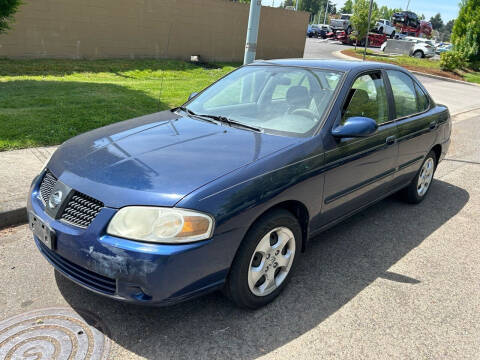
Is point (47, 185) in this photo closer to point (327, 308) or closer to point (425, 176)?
point (327, 308)

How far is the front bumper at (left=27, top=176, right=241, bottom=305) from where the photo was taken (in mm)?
2357

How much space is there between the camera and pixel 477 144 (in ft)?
29.0

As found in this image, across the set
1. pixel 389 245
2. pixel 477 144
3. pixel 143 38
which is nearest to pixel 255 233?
pixel 389 245

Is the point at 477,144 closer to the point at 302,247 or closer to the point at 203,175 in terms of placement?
the point at 302,247

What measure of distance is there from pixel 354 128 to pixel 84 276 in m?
2.23

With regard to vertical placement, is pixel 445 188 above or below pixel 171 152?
below

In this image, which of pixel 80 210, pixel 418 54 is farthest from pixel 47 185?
pixel 418 54

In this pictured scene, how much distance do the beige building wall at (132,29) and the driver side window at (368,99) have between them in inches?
319

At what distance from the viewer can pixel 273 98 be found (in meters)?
3.84

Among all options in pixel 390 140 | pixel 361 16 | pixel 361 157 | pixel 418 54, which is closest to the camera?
pixel 361 157

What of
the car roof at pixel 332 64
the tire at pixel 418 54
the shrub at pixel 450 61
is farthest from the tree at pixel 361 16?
the car roof at pixel 332 64

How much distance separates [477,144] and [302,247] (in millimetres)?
7143

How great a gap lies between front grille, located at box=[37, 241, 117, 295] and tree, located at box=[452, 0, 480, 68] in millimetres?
29124

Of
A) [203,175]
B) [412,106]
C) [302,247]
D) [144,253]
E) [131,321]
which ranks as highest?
[412,106]
